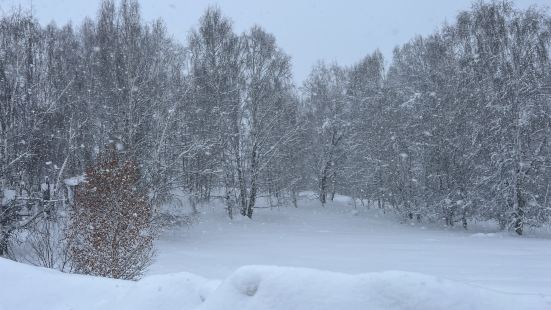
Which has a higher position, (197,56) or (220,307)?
(197,56)

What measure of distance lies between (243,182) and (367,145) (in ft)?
34.2

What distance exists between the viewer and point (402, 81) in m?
34.1

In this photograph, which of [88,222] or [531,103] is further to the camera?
[531,103]

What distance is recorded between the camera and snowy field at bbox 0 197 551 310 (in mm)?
3723

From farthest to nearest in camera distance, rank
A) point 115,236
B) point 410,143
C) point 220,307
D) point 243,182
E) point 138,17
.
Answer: point 410,143
point 243,182
point 138,17
point 115,236
point 220,307

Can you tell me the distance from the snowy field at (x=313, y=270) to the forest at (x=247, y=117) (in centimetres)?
233

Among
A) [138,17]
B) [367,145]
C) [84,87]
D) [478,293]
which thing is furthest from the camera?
[367,145]

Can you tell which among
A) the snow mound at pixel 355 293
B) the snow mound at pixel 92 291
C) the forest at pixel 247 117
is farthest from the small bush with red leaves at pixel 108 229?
the snow mound at pixel 355 293

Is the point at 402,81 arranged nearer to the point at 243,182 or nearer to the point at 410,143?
the point at 410,143

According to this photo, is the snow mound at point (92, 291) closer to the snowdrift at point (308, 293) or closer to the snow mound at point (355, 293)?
the snowdrift at point (308, 293)

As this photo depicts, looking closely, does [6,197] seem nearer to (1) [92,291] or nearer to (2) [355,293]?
(1) [92,291]

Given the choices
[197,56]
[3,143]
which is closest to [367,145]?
[197,56]

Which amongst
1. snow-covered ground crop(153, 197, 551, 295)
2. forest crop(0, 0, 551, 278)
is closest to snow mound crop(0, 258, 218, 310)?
snow-covered ground crop(153, 197, 551, 295)

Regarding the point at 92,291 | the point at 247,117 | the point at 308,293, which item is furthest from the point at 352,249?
the point at 308,293
